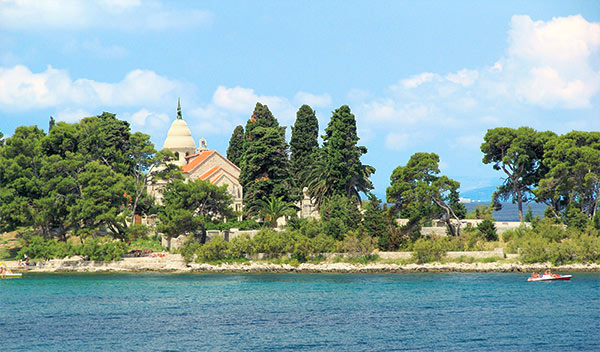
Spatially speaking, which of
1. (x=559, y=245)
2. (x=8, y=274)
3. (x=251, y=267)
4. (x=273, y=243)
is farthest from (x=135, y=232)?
(x=559, y=245)

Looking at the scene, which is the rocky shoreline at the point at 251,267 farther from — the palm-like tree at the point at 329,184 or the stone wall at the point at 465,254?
the palm-like tree at the point at 329,184

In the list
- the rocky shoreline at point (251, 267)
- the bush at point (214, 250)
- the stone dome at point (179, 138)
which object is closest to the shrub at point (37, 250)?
the rocky shoreline at point (251, 267)

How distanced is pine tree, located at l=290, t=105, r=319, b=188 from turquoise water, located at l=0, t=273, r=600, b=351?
23599 mm

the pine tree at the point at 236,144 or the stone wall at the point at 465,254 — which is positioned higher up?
the pine tree at the point at 236,144

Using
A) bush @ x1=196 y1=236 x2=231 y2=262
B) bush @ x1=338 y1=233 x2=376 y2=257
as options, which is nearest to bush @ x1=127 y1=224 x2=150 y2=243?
bush @ x1=196 y1=236 x2=231 y2=262

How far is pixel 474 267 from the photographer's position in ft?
181

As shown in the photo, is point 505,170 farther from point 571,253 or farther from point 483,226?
point 571,253

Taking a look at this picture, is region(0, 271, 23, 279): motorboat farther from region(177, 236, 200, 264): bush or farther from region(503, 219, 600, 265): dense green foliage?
region(503, 219, 600, 265): dense green foliage

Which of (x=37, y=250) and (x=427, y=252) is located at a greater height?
(x=37, y=250)

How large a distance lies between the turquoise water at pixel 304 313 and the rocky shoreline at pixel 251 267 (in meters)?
2.35

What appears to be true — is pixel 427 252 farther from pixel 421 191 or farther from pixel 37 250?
pixel 37 250

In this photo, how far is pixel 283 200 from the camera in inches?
2734

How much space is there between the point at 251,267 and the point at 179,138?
1322 inches

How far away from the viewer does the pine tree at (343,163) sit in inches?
2611
